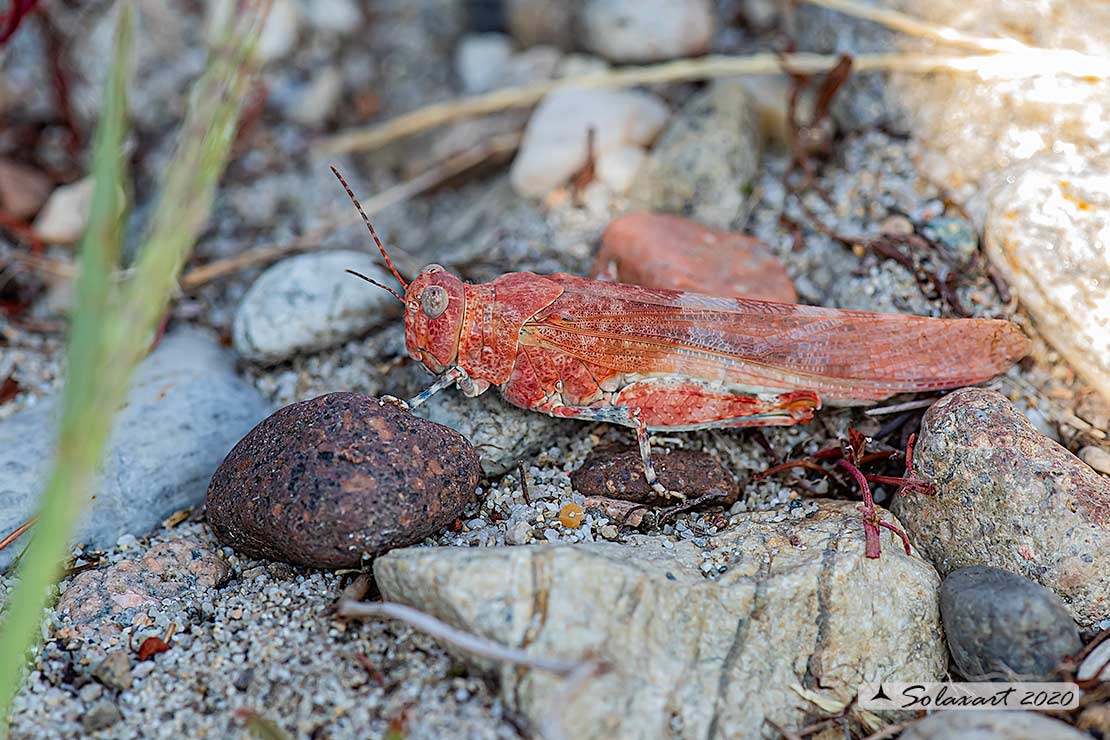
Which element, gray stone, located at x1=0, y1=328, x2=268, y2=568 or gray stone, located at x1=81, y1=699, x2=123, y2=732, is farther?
gray stone, located at x1=0, y1=328, x2=268, y2=568

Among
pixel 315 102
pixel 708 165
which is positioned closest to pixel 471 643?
pixel 708 165

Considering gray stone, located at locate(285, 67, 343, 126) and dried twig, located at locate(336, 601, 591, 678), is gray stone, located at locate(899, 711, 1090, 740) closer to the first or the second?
dried twig, located at locate(336, 601, 591, 678)

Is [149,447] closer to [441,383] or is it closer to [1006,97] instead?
[441,383]

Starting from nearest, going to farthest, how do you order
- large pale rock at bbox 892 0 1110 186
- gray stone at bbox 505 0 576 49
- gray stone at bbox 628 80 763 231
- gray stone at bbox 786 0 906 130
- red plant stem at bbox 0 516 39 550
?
1. red plant stem at bbox 0 516 39 550
2. large pale rock at bbox 892 0 1110 186
3. gray stone at bbox 628 80 763 231
4. gray stone at bbox 786 0 906 130
5. gray stone at bbox 505 0 576 49

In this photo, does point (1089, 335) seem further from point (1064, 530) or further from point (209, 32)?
point (209, 32)

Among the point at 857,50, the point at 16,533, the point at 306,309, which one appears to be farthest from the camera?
the point at 857,50

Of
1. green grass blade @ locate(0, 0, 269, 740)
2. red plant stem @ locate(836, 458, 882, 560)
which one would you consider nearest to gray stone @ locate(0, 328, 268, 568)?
green grass blade @ locate(0, 0, 269, 740)
